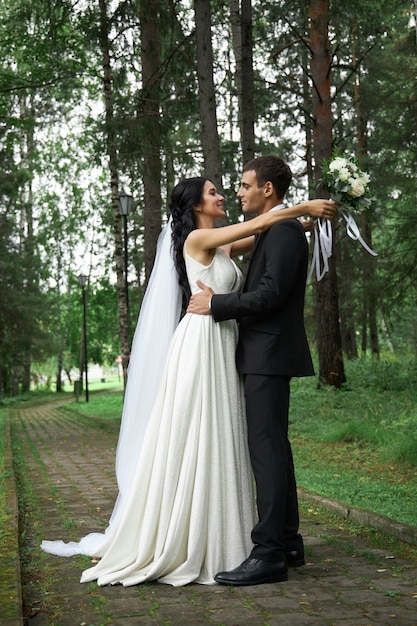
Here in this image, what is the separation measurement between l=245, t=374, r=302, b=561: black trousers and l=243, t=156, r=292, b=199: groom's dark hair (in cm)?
122

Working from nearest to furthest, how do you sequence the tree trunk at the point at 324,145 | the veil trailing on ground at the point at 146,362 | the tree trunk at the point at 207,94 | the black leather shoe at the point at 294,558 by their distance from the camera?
the black leather shoe at the point at 294,558 < the veil trailing on ground at the point at 146,362 < the tree trunk at the point at 207,94 < the tree trunk at the point at 324,145

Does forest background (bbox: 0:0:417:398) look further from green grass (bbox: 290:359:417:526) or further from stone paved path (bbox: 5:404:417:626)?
stone paved path (bbox: 5:404:417:626)

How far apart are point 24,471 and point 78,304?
160ft

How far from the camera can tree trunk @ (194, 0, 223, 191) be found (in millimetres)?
12258

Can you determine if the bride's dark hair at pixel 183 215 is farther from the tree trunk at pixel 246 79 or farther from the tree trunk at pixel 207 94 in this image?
the tree trunk at pixel 246 79

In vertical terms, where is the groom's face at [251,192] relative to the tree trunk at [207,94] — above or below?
below

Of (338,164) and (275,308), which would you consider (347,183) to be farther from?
(275,308)

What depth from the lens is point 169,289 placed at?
5.68m

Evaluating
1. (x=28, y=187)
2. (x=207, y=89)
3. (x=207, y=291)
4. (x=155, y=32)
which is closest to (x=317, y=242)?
(x=207, y=291)

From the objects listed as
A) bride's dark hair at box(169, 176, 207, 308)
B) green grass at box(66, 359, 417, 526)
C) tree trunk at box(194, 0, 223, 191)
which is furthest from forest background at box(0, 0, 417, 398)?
green grass at box(66, 359, 417, 526)

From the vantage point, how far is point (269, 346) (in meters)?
5.20

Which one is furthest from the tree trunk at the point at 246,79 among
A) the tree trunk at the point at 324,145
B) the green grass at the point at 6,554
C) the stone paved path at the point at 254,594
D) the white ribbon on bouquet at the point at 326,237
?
the white ribbon on bouquet at the point at 326,237

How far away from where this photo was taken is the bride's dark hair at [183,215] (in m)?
5.54

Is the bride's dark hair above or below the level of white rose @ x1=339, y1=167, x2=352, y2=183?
below
